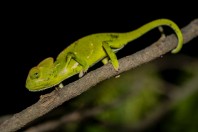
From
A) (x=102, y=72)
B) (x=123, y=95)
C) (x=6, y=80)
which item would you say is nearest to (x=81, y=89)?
(x=102, y=72)

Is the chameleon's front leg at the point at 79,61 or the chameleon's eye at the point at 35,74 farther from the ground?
the chameleon's eye at the point at 35,74

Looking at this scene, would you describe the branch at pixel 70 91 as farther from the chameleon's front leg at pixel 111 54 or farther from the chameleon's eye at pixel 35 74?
the chameleon's eye at pixel 35 74

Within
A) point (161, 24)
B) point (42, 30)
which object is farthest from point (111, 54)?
point (42, 30)

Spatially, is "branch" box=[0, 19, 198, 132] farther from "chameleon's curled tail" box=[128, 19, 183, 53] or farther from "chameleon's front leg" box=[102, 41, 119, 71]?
"chameleon's curled tail" box=[128, 19, 183, 53]

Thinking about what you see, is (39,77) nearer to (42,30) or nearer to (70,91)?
(70,91)

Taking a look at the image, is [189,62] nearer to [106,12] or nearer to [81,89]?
[106,12]

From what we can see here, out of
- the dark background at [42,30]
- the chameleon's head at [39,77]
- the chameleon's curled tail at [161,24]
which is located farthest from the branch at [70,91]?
the dark background at [42,30]
